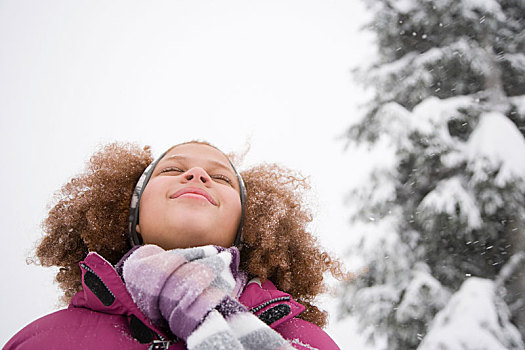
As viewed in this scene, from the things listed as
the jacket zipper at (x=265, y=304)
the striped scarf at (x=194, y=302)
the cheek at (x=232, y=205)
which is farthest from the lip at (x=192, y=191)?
the jacket zipper at (x=265, y=304)

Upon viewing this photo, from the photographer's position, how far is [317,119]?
141 meters

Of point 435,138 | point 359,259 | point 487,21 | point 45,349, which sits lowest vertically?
point 359,259

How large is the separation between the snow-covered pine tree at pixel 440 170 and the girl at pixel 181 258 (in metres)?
1.89

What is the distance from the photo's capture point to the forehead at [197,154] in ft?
6.58

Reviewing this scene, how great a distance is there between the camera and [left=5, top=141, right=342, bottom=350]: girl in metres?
1.18

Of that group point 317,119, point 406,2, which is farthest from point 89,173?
point 317,119

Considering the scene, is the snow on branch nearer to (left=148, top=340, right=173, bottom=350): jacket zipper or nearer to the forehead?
the forehead

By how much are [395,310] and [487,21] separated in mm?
3615

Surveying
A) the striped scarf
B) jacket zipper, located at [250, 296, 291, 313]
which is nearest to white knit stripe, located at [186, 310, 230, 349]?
the striped scarf

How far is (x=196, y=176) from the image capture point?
6.00 feet

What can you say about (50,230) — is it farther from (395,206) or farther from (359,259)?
(395,206)

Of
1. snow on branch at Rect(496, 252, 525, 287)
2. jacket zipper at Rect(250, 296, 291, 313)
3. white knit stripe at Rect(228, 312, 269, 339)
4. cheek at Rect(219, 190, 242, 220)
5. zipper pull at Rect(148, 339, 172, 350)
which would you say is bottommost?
A: snow on branch at Rect(496, 252, 525, 287)

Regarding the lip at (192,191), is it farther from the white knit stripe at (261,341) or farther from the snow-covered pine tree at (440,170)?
the snow-covered pine tree at (440,170)

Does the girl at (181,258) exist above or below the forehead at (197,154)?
below
